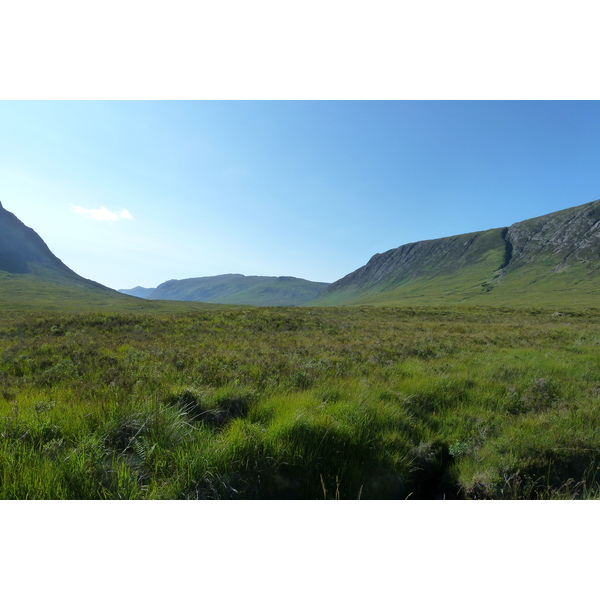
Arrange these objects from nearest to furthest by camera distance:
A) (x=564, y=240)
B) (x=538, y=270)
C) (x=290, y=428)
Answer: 1. (x=290, y=428)
2. (x=538, y=270)
3. (x=564, y=240)

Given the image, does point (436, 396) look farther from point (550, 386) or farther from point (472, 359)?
point (472, 359)

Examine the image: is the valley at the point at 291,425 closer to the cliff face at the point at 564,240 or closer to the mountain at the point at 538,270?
the mountain at the point at 538,270

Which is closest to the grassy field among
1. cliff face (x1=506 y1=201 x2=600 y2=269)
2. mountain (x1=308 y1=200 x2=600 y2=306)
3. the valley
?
the valley

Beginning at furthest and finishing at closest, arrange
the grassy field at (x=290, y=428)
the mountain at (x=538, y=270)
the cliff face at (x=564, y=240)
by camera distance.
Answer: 1. the cliff face at (x=564, y=240)
2. the mountain at (x=538, y=270)
3. the grassy field at (x=290, y=428)

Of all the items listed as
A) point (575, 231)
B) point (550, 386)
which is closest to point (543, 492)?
point (550, 386)

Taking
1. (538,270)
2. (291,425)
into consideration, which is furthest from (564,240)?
(291,425)

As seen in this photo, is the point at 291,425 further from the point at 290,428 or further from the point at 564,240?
the point at 564,240

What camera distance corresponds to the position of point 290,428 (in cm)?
410

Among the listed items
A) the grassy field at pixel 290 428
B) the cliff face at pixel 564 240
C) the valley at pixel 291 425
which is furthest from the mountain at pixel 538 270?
the grassy field at pixel 290 428

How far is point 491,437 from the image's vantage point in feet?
16.3

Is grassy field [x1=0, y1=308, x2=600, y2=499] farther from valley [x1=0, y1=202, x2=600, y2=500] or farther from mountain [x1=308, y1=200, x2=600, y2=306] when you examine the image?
mountain [x1=308, y1=200, x2=600, y2=306]

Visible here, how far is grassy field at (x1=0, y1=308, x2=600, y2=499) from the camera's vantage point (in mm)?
3283

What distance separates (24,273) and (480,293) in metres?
252

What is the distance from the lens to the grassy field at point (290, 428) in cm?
328
